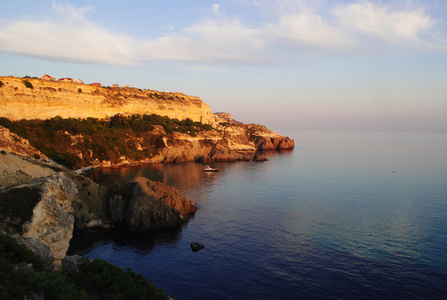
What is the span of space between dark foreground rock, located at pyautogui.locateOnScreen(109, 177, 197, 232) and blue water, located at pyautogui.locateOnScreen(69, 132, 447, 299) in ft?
5.72

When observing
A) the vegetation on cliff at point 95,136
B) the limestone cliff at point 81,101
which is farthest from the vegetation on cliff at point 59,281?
the limestone cliff at point 81,101

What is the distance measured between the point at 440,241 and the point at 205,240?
29.2 metres

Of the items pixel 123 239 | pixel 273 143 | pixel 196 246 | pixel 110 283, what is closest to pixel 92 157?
pixel 123 239

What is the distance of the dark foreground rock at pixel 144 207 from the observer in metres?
43.7

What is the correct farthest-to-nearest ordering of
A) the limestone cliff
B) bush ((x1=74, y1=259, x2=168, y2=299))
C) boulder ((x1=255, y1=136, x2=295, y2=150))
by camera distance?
boulder ((x1=255, y1=136, x2=295, y2=150)), the limestone cliff, bush ((x1=74, y1=259, x2=168, y2=299))

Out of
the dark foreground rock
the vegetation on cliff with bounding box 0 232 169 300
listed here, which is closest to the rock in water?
the dark foreground rock

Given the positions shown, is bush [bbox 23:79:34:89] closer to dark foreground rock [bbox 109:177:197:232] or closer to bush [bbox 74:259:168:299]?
dark foreground rock [bbox 109:177:197:232]

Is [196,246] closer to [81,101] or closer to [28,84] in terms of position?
[28,84]

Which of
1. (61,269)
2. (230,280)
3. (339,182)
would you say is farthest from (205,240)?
(339,182)

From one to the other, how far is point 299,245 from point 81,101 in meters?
97.4

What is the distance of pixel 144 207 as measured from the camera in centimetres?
4434

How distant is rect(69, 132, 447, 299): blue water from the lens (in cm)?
2903

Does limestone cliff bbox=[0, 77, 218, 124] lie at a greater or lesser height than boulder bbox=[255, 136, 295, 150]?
greater

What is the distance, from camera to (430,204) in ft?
181
